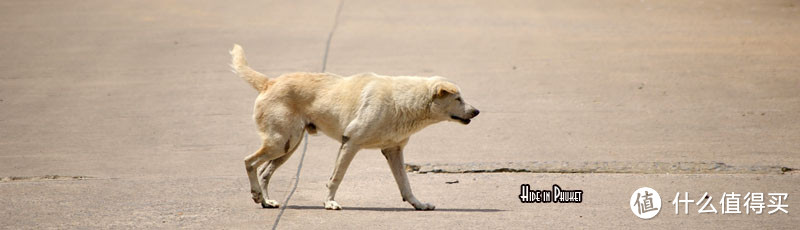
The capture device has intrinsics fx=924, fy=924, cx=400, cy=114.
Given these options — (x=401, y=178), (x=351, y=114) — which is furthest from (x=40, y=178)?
(x=401, y=178)

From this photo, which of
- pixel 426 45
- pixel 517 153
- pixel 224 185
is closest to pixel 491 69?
pixel 426 45

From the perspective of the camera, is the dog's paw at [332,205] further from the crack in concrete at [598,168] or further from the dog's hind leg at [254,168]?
the crack in concrete at [598,168]

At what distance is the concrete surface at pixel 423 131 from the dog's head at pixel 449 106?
0.82 meters

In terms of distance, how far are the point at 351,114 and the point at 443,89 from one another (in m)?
0.80

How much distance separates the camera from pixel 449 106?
7723mm

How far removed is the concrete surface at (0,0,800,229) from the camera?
8023 mm

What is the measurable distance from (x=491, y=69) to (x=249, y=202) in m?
7.11

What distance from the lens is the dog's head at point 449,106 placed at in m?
7.70

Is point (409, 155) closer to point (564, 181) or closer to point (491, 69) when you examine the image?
point (564, 181)

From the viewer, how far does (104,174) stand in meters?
9.74

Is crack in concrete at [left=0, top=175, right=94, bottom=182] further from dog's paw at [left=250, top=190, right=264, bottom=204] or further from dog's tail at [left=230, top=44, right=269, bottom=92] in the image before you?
dog's paw at [left=250, top=190, right=264, bottom=204]

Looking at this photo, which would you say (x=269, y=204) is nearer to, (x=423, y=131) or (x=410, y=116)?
(x=410, y=116)

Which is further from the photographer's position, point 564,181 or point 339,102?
point 564,181

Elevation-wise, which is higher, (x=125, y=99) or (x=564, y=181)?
(x=564, y=181)
